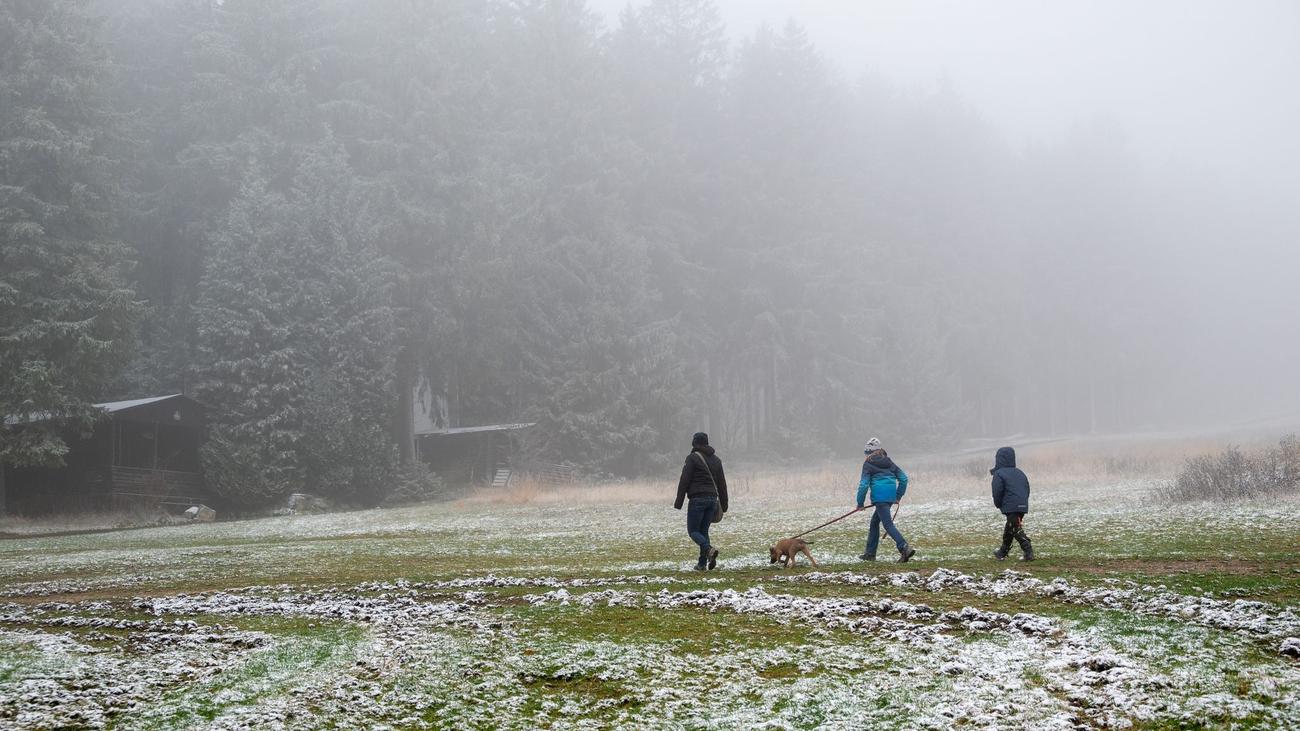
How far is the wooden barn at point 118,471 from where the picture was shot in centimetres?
3922

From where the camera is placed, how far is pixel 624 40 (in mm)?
65875

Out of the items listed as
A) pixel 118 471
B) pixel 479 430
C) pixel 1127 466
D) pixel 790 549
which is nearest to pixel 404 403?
pixel 479 430

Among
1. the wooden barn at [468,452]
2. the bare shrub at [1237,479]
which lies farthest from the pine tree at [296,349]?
the bare shrub at [1237,479]

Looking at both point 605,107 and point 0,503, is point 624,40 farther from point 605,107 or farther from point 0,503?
point 0,503

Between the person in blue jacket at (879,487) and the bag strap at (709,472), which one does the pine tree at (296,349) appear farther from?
the person in blue jacket at (879,487)

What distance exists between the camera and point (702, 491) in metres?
15.8

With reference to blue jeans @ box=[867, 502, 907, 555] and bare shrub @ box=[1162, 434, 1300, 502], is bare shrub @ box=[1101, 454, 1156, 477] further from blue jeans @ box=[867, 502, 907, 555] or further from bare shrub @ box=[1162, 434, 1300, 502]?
blue jeans @ box=[867, 502, 907, 555]

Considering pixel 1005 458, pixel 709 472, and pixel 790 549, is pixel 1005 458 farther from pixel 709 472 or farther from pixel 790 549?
pixel 709 472

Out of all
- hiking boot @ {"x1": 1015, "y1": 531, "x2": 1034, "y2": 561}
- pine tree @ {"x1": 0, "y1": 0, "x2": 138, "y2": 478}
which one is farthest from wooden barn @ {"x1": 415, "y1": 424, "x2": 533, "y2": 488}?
hiking boot @ {"x1": 1015, "y1": 531, "x2": 1034, "y2": 561}

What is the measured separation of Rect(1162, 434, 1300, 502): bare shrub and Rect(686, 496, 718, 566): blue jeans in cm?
1235

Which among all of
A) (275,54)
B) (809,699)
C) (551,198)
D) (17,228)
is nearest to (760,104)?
(551,198)

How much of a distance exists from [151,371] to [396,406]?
11205 mm

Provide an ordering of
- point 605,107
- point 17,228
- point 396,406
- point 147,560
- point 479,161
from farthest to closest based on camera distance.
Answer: point 605,107
point 479,161
point 396,406
point 17,228
point 147,560

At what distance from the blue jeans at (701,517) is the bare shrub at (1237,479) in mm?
12352
